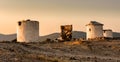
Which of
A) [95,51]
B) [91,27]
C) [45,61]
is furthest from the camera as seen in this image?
[91,27]

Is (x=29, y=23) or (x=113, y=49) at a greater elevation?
(x=29, y=23)

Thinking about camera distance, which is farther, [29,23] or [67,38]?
[67,38]

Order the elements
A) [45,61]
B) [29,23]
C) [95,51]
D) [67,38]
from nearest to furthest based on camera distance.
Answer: [45,61] → [95,51] → [29,23] → [67,38]

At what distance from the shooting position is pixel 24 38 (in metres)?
44.9

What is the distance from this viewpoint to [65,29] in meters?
56.1

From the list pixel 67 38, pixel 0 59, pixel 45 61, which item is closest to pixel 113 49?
pixel 67 38

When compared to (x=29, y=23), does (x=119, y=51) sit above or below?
below

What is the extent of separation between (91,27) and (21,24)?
66.1ft

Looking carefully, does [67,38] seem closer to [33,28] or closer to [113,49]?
[33,28]

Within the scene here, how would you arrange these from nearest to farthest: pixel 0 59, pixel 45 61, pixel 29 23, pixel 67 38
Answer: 1. pixel 0 59
2. pixel 45 61
3. pixel 29 23
4. pixel 67 38

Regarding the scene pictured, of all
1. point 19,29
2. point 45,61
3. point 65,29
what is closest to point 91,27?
point 65,29

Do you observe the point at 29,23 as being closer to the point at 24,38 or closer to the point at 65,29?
the point at 24,38

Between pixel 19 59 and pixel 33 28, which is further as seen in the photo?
pixel 33 28

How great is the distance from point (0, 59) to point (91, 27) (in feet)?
151
